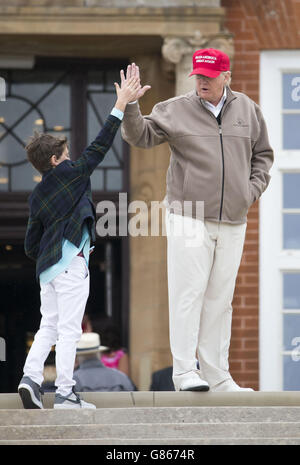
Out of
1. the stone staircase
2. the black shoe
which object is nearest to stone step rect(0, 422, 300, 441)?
the stone staircase

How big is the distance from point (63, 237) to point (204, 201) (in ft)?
2.40

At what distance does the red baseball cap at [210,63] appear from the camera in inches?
230

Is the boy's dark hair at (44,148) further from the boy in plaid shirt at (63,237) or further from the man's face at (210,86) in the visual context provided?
the man's face at (210,86)

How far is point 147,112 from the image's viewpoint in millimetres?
9617

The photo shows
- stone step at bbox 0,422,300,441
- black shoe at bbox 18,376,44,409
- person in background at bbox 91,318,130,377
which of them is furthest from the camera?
person in background at bbox 91,318,130,377

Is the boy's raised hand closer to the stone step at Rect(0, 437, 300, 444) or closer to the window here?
the stone step at Rect(0, 437, 300, 444)

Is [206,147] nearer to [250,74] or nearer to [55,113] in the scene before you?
[250,74]

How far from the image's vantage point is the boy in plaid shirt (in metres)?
5.68

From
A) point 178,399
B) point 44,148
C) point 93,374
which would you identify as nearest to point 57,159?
point 44,148

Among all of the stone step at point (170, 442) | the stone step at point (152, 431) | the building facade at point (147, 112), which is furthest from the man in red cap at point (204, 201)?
the building facade at point (147, 112)

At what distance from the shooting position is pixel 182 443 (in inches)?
196

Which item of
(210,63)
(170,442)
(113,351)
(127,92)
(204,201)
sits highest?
(210,63)

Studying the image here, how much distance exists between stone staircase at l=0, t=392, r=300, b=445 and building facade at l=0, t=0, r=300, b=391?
3.58 meters
